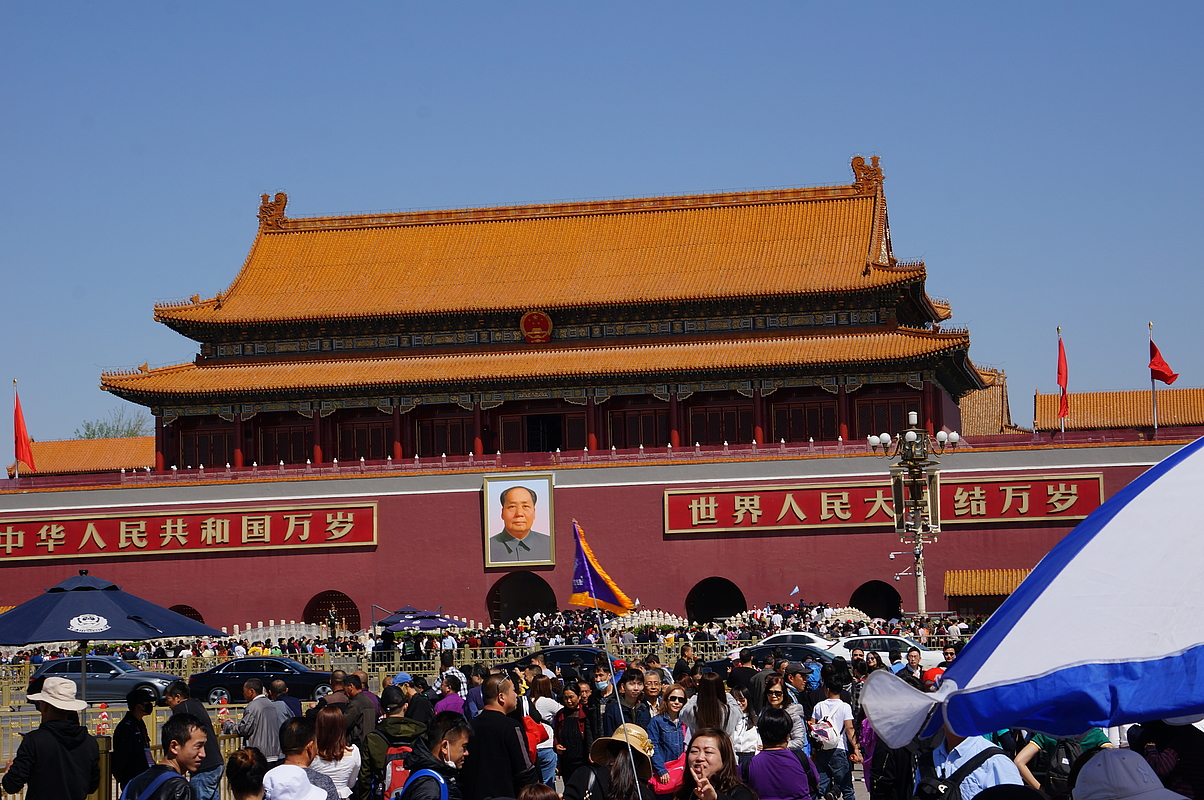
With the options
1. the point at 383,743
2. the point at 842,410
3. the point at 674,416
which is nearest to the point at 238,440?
the point at 674,416

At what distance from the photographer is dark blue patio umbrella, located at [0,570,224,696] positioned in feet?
46.5

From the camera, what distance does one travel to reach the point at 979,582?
3531cm

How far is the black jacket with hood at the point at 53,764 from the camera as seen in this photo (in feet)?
27.2

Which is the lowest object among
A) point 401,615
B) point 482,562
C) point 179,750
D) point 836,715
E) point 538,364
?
point 401,615

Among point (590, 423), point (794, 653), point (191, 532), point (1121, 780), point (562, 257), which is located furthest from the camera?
point (562, 257)

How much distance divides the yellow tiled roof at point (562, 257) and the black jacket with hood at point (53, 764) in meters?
32.9

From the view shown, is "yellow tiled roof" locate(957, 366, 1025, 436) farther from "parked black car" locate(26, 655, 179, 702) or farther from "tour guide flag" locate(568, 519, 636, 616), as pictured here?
"tour guide flag" locate(568, 519, 636, 616)

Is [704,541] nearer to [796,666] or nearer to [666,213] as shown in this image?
[666,213]

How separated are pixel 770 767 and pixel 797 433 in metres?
32.8

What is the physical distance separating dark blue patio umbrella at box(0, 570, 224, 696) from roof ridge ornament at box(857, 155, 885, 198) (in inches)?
1255

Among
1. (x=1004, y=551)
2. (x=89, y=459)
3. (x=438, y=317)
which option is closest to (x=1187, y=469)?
(x=1004, y=551)

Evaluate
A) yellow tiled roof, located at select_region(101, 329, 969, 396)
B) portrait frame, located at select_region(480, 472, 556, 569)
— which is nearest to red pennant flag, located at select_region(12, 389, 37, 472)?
yellow tiled roof, located at select_region(101, 329, 969, 396)

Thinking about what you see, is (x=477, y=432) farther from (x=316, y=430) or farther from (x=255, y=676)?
(x=255, y=676)

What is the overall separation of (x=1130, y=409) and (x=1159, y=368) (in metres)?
14.7
